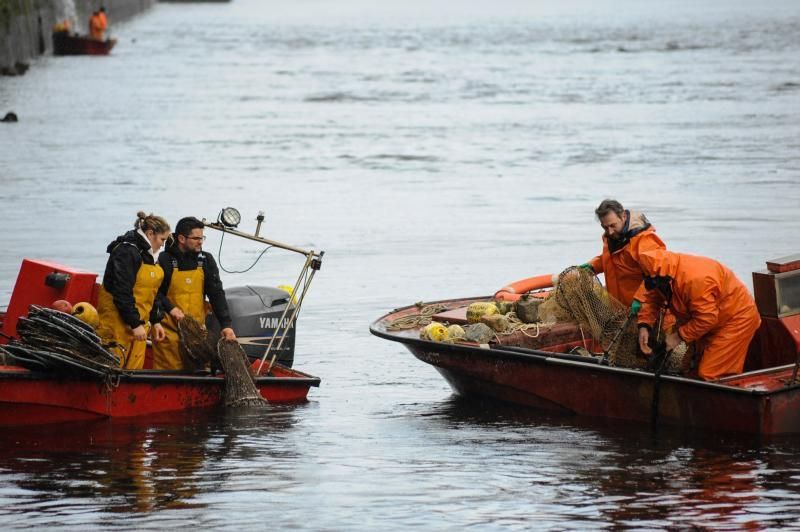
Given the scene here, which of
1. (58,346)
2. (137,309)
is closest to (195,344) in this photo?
(137,309)

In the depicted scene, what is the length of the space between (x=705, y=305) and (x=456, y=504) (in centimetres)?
233

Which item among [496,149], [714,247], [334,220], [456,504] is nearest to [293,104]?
[496,149]

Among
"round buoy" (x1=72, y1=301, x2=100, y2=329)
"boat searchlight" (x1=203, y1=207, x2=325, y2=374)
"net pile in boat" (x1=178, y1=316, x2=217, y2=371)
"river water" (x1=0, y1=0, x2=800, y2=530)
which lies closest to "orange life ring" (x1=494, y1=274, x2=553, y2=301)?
"river water" (x1=0, y1=0, x2=800, y2=530)

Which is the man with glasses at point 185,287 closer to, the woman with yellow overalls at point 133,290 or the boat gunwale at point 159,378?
the woman with yellow overalls at point 133,290

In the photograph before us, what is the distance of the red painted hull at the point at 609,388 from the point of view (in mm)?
10430

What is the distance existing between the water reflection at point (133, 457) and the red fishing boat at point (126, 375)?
0.38 ft

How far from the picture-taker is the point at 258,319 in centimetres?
1174

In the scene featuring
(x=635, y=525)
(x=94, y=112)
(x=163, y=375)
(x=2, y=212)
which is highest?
(x=94, y=112)

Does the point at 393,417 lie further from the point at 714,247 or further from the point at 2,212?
the point at 2,212

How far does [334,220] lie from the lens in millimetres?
22844

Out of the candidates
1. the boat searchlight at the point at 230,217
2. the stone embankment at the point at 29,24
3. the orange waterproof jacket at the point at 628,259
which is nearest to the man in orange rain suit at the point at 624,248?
the orange waterproof jacket at the point at 628,259

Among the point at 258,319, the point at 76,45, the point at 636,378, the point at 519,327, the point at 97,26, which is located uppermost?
the point at 97,26

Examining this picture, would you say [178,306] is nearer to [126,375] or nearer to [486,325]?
[126,375]

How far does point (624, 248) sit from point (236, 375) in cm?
293
